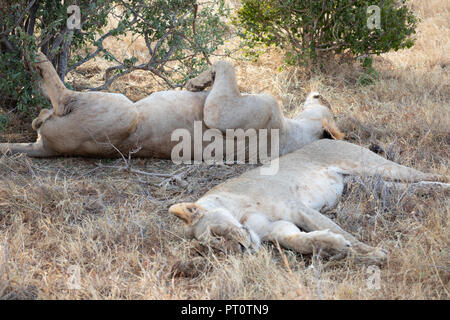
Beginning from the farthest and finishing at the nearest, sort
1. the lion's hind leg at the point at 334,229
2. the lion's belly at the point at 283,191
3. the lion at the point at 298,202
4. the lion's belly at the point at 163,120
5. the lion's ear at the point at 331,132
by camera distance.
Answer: the lion's ear at the point at 331,132, the lion's belly at the point at 163,120, the lion's belly at the point at 283,191, the lion at the point at 298,202, the lion's hind leg at the point at 334,229

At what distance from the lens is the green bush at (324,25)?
20.7 ft

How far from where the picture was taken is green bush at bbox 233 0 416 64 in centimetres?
632

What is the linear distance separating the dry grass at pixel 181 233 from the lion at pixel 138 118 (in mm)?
188

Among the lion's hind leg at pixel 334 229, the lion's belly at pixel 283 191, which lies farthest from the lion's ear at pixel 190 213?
the lion's hind leg at pixel 334 229

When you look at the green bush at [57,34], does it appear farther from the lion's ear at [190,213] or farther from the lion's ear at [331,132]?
the lion's ear at [190,213]

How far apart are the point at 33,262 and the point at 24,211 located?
717mm

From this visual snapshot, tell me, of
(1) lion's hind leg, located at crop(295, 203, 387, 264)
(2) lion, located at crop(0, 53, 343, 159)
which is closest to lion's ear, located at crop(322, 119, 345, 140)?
(2) lion, located at crop(0, 53, 343, 159)

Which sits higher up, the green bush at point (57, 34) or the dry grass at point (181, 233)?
the green bush at point (57, 34)

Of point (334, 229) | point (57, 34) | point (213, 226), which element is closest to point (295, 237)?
point (334, 229)

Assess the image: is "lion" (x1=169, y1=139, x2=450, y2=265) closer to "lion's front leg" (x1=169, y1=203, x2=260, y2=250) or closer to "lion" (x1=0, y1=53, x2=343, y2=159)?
"lion's front leg" (x1=169, y1=203, x2=260, y2=250)

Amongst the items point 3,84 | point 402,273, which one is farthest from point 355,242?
point 3,84

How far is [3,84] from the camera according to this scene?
14.9 feet

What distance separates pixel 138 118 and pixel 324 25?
2963mm

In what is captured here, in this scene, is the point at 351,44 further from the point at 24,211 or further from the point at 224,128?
the point at 24,211
